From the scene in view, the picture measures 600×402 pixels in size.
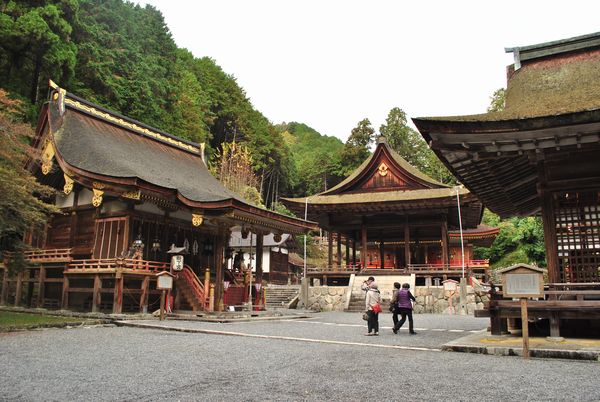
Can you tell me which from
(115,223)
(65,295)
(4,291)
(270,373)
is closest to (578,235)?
(270,373)

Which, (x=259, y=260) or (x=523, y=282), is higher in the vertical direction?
(x=259, y=260)

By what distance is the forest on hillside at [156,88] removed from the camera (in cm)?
2302

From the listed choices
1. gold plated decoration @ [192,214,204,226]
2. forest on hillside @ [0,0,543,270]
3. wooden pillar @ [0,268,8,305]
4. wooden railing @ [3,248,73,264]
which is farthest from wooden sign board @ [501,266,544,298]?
wooden pillar @ [0,268,8,305]

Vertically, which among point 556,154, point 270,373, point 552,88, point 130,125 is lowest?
point 270,373

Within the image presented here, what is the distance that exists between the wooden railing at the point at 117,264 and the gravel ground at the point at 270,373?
6356 millimetres

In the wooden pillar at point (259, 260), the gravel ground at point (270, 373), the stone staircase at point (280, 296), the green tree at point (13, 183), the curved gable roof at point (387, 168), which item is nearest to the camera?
the gravel ground at point (270, 373)

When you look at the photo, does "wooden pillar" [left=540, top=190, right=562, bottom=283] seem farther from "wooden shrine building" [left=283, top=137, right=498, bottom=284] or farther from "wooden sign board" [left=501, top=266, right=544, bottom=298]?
"wooden shrine building" [left=283, top=137, right=498, bottom=284]

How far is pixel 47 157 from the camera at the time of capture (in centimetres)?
1797

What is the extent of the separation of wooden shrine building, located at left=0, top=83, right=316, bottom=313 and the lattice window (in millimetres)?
10134

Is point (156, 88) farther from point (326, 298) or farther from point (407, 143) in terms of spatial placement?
point (407, 143)

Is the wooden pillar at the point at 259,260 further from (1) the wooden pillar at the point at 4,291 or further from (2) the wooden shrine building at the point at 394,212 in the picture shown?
(1) the wooden pillar at the point at 4,291

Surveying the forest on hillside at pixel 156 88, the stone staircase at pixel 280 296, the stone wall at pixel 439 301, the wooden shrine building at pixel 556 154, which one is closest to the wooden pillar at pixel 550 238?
Result: the wooden shrine building at pixel 556 154

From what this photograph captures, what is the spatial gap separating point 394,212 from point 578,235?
17.7 meters

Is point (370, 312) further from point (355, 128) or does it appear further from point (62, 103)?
point (355, 128)
